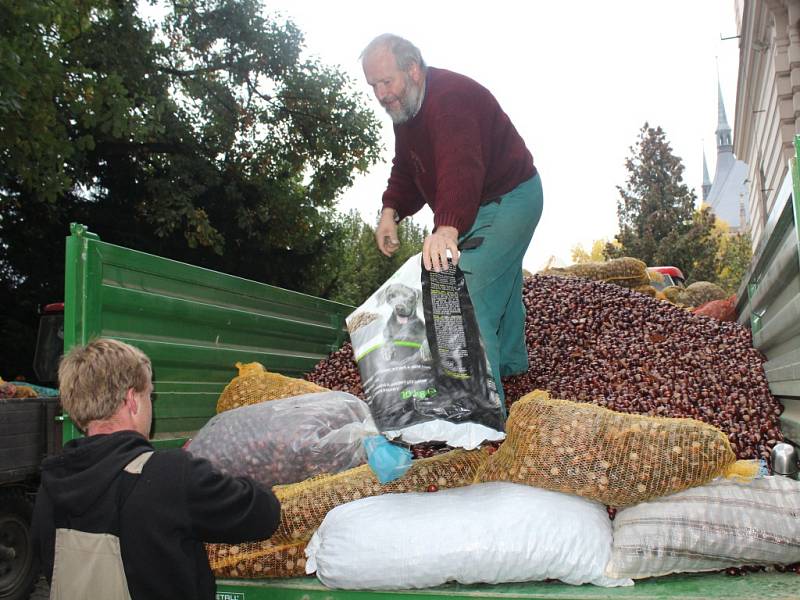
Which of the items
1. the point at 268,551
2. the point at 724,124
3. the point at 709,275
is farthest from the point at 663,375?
the point at 724,124

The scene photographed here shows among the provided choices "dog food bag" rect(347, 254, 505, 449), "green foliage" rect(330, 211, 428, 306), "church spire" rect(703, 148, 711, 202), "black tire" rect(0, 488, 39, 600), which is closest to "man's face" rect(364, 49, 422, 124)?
"dog food bag" rect(347, 254, 505, 449)

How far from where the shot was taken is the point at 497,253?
105 inches

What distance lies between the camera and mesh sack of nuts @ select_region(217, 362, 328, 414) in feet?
9.43

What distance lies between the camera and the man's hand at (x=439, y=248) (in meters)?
2.24

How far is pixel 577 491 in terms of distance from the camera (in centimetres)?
194

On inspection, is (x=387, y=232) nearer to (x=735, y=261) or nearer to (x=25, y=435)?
(x=25, y=435)

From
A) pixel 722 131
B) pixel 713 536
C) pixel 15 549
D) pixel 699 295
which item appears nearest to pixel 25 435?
pixel 15 549

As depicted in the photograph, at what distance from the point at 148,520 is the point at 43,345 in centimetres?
548

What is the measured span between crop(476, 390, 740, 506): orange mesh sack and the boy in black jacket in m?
0.71

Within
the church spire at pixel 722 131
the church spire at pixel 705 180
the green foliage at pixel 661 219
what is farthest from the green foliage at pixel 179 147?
the church spire at pixel 705 180

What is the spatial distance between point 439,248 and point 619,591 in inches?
42.4

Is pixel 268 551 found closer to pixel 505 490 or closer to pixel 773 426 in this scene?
pixel 505 490

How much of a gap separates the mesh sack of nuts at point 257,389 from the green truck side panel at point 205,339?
0.08m

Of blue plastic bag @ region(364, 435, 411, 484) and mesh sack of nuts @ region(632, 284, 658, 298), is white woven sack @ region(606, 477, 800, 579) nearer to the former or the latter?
blue plastic bag @ region(364, 435, 411, 484)
